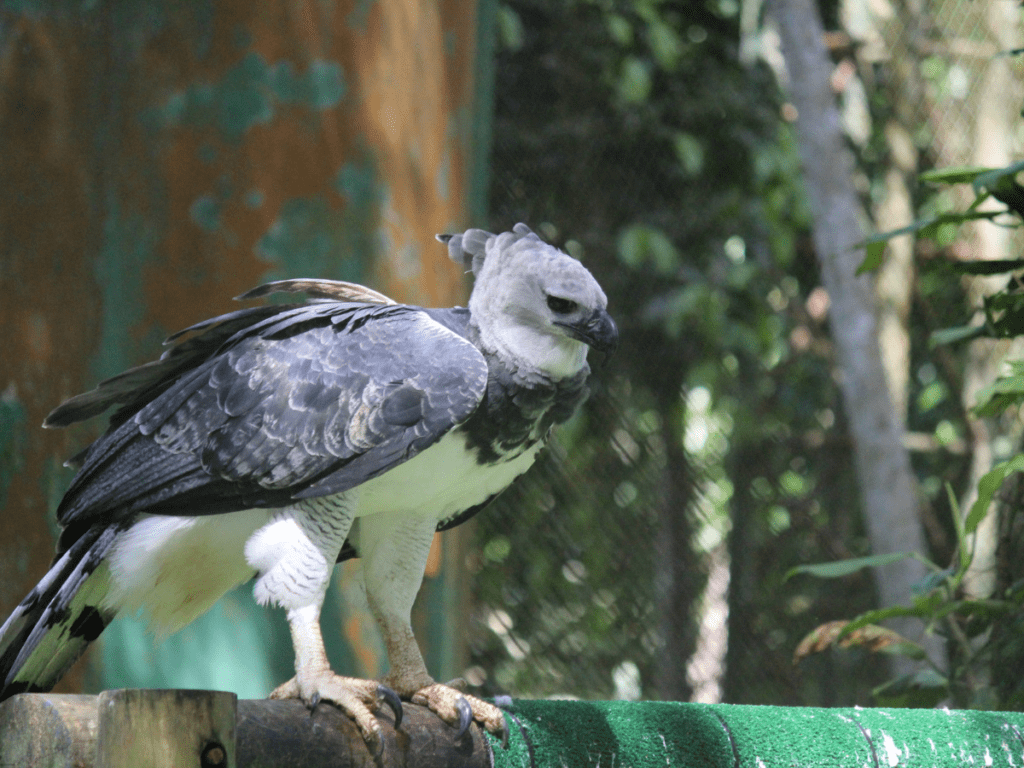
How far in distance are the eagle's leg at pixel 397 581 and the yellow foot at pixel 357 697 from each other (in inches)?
8.2

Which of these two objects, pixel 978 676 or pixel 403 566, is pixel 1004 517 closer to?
pixel 978 676

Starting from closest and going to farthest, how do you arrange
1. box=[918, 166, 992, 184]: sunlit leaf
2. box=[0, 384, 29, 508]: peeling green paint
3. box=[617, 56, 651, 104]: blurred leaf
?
box=[918, 166, 992, 184]: sunlit leaf < box=[0, 384, 29, 508]: peeling green paint < box=[617, 56, 651, 104]: blurred leaf

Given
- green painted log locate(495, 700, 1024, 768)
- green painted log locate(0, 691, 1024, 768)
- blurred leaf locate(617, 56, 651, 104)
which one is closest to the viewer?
green painted log locate(0, 691, 1024, 768)

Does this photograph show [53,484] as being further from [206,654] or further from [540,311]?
[540,311]

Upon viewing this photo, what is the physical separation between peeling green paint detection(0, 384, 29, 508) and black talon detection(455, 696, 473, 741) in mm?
988

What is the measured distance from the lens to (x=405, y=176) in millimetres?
1992

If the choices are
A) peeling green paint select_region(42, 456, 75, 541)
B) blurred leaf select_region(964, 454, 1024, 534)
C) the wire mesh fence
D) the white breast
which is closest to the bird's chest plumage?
the white breast

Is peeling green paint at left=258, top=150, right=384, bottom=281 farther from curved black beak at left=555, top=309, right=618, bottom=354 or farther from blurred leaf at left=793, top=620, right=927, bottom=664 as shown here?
blurred leaf at left=793, top=620, right=927, bottom=664

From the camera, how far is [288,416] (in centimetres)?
136

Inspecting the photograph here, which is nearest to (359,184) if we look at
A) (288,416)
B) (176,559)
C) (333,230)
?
(333,230)

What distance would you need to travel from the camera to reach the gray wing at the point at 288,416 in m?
1.31

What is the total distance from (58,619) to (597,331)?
79 cm

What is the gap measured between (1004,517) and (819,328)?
1.76m

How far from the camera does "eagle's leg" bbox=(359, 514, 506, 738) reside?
4.87 ft
